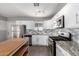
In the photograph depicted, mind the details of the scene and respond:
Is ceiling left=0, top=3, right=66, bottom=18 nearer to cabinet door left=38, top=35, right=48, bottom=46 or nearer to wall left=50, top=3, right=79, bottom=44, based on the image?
wall left=50, top=3, right=79, bottom=44

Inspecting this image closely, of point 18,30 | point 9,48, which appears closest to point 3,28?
point 18,30

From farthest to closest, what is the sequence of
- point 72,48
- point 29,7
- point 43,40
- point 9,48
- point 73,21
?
point 43,40 → point 29,7 → point 73,21 → point 72,48 → point 9,48

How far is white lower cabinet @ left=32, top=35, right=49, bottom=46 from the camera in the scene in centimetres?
707

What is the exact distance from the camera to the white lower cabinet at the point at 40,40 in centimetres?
707

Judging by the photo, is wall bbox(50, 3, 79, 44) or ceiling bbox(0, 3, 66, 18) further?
ceiling bbox(0, 3, 66, 18)

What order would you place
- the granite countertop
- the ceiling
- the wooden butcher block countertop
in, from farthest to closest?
the ceiling < the granite countertop < the wooden butcher block countertop

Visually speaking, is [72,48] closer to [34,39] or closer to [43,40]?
[43,40]

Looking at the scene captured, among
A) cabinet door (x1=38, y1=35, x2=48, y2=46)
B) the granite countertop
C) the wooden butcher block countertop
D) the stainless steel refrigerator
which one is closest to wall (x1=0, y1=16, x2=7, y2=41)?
the stainless steel refrigerator

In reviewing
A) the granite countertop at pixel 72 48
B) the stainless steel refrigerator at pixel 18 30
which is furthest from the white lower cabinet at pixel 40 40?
the granite countertop at pixel 72 48

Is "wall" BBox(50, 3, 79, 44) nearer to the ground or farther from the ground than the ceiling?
nearer to the ground

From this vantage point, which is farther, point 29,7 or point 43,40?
point 43,40

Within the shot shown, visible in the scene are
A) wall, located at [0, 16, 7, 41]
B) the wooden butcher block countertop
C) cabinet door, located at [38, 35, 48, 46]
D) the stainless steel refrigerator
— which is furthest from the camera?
the stainless steel refrigerator

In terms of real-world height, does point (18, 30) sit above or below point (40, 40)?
above

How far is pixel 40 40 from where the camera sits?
712 centimetres
